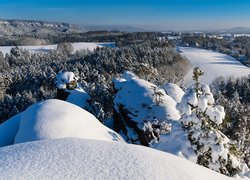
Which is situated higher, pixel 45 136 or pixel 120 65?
pixel 45 136

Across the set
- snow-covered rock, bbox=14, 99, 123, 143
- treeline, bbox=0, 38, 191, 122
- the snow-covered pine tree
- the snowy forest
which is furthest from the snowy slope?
treeline, bbox=0, 38, 191, 122

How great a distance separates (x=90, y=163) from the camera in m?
11.1

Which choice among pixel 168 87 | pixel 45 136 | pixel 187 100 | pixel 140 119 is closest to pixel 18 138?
pixel 45 136

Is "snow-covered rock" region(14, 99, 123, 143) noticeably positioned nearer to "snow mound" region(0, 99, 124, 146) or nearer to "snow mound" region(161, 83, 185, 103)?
"snow mound" region(0, 99, 124, 146)

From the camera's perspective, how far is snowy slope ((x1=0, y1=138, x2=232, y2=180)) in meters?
10.5

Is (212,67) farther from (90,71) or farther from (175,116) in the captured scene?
(175,116)

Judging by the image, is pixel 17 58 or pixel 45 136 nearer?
pixel 45 136

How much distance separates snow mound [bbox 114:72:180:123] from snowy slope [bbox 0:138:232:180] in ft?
57.2

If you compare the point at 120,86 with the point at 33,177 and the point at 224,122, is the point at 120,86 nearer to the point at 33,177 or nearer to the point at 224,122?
the point at 224,122

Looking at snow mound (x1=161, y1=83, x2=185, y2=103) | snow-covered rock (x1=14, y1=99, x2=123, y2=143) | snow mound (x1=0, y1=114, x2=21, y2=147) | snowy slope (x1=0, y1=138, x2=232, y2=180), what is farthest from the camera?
snow mound (x1=161, y1=83, x2=185, y2=103)

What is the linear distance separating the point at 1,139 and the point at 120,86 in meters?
17.0

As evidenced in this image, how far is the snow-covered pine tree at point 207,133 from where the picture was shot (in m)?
16.3

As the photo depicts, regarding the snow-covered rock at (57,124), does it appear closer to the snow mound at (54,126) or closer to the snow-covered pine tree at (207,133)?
the snow mound at (54,126)

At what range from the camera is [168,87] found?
39.4 metres
